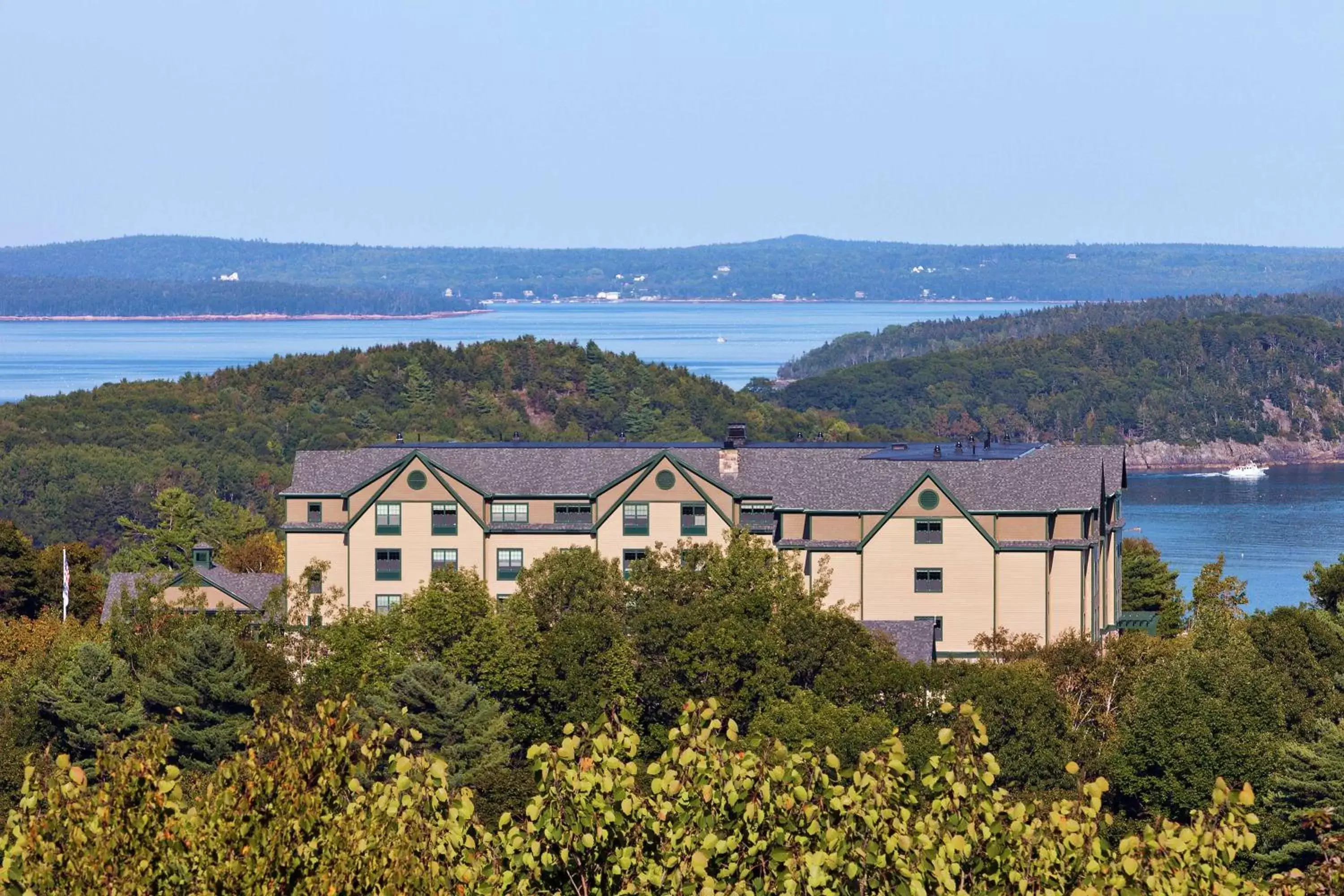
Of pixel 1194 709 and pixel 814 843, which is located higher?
pixel 814 843

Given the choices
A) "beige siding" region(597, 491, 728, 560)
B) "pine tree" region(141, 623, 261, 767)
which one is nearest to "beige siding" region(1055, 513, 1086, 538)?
"beige siding" region(597, 491, 728, 560)

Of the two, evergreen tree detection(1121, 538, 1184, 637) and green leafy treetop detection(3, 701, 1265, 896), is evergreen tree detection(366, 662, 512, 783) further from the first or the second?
evergreen tree detection(1121, 538, 1184, 637)

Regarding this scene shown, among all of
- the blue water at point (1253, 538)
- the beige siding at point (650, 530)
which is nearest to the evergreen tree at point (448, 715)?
the beige siding at point (650, 530)

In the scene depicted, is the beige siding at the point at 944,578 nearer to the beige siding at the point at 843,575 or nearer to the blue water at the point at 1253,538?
the beige siding at the point at 843,575

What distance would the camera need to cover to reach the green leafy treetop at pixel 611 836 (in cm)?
2133

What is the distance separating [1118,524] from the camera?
72.8m

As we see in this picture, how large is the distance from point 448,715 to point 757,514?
18.0 m

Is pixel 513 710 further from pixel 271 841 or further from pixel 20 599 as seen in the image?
pixel 271 841

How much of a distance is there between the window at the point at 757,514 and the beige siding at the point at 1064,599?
7449mm

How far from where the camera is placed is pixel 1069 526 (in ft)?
220

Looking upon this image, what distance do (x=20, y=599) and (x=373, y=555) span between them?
14094 mm

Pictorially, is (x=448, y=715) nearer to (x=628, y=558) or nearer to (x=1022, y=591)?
(x=628, y=558)

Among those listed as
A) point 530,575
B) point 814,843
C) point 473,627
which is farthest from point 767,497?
point 814,843

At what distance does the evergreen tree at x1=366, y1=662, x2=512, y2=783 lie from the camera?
50.7 metres
